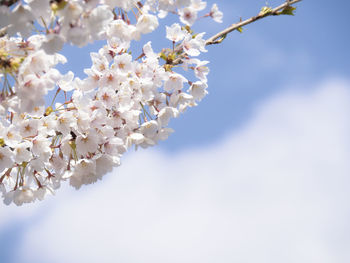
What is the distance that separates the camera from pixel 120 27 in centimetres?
349

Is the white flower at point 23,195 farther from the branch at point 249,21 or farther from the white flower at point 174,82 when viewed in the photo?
the branch at point 249,21

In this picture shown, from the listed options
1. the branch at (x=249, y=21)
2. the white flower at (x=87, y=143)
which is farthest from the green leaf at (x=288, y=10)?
the white flower at (x=87, y=143)

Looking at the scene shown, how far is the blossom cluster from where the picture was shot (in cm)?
349

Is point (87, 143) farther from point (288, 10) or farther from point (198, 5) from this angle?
point (288, 10)

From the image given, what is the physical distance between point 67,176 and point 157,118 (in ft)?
3.22

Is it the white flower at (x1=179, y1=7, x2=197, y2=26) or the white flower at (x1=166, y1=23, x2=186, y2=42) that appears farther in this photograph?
the white flower at (x1=166, y1=23, x2=186, y2=42)

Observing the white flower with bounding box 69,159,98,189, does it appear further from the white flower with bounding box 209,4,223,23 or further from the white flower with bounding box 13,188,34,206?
the white flower with bounding box 209,4,223,23

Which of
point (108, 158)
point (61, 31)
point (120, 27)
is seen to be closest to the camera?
point (61, 31)

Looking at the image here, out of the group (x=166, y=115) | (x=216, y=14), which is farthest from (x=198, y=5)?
(x=166, y=115)

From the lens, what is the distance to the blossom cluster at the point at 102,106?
3486 millimetres

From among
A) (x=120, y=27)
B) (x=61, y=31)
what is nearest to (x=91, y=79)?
(x=120, y=27)

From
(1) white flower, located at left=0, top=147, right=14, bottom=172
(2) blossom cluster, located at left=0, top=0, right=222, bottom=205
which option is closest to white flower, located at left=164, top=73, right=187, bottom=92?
Answer: (2) blossom cluster, located at left=0, top=0, right=222, bottom=205

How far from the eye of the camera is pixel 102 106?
3.71m

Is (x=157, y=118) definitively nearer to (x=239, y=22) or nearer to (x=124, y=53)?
(x=124, y=53)
